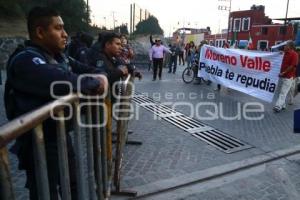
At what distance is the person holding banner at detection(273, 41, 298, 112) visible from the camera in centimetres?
813

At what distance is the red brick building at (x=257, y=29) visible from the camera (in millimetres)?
49156

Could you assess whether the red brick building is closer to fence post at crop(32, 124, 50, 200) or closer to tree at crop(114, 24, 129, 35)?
tree at crop(114, 24, 129, 35)

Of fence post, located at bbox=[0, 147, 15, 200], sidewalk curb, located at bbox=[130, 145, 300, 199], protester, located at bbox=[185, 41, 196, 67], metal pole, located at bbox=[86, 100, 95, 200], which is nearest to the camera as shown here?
fence post, located at bbox=[0, 147, 15, 200]

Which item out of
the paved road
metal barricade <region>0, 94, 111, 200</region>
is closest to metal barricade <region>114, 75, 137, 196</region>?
the paved road

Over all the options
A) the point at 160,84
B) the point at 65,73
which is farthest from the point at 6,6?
the point at 65,73

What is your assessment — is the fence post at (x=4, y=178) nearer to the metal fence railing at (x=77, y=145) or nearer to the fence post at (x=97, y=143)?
the metal fence railing at (x=77, y=145)

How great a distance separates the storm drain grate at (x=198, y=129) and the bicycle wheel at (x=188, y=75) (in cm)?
434

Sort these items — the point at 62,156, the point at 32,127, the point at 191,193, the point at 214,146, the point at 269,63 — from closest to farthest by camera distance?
1. the point at 32,127
2. the point at 62,156
3. the point at 191,193
4. the point at 214,146
5. the point at 269,63

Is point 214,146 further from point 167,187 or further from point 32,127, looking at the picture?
point 32,127

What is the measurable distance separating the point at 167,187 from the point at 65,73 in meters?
2.37

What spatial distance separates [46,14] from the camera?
2.44 metres

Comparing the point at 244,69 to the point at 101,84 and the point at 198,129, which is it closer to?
the point at 198,129

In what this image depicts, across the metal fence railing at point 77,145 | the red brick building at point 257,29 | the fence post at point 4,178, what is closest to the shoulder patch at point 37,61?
the metal fence railing at point 77,145

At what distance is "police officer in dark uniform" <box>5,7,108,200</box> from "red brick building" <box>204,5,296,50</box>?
152 ft
